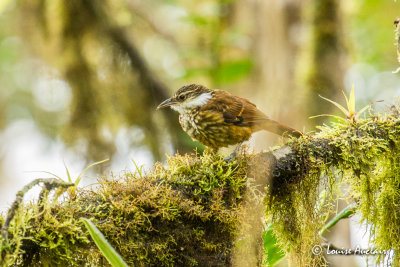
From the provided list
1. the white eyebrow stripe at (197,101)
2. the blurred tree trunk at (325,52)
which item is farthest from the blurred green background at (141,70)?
the white eyebrow stripe at (197,101)

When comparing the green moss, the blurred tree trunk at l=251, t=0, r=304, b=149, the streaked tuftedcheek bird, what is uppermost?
the blurred tree trunk at l=251, t=0, r=304, b=149

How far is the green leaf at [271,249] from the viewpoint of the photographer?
2.39 metres

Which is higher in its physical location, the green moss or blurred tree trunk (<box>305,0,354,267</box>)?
blurred tree trunk (<box>305,0,354,267</box>)

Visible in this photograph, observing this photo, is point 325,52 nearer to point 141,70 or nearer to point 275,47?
point 275,47

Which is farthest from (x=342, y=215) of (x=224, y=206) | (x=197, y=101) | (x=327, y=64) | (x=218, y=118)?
(x=327, y=64)

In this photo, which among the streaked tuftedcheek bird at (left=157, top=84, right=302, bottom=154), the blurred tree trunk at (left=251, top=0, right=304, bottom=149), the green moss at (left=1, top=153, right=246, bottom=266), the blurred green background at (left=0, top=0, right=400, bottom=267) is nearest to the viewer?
the green moss at (left=1, top=153, right=246, bottom=266)

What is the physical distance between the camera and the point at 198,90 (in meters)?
3.55

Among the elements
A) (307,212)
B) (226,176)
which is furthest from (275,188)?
(226,176)

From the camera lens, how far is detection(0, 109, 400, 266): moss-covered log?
1653mm

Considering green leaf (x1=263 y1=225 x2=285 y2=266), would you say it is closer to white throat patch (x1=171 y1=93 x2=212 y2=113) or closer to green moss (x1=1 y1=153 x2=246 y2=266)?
green moss (x1=1 y1=153 x2=246 y2=266)

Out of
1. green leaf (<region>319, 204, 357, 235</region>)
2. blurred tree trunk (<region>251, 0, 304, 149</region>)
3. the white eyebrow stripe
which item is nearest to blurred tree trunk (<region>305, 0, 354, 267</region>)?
blurred tree trunk (<region>251, 0, 304, 149</region>)

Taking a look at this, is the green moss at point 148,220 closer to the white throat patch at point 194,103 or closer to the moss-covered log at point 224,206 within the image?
the moss-covered log at point 224,206

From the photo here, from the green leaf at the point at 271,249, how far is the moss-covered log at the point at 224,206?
51mm

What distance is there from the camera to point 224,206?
1.98 m
